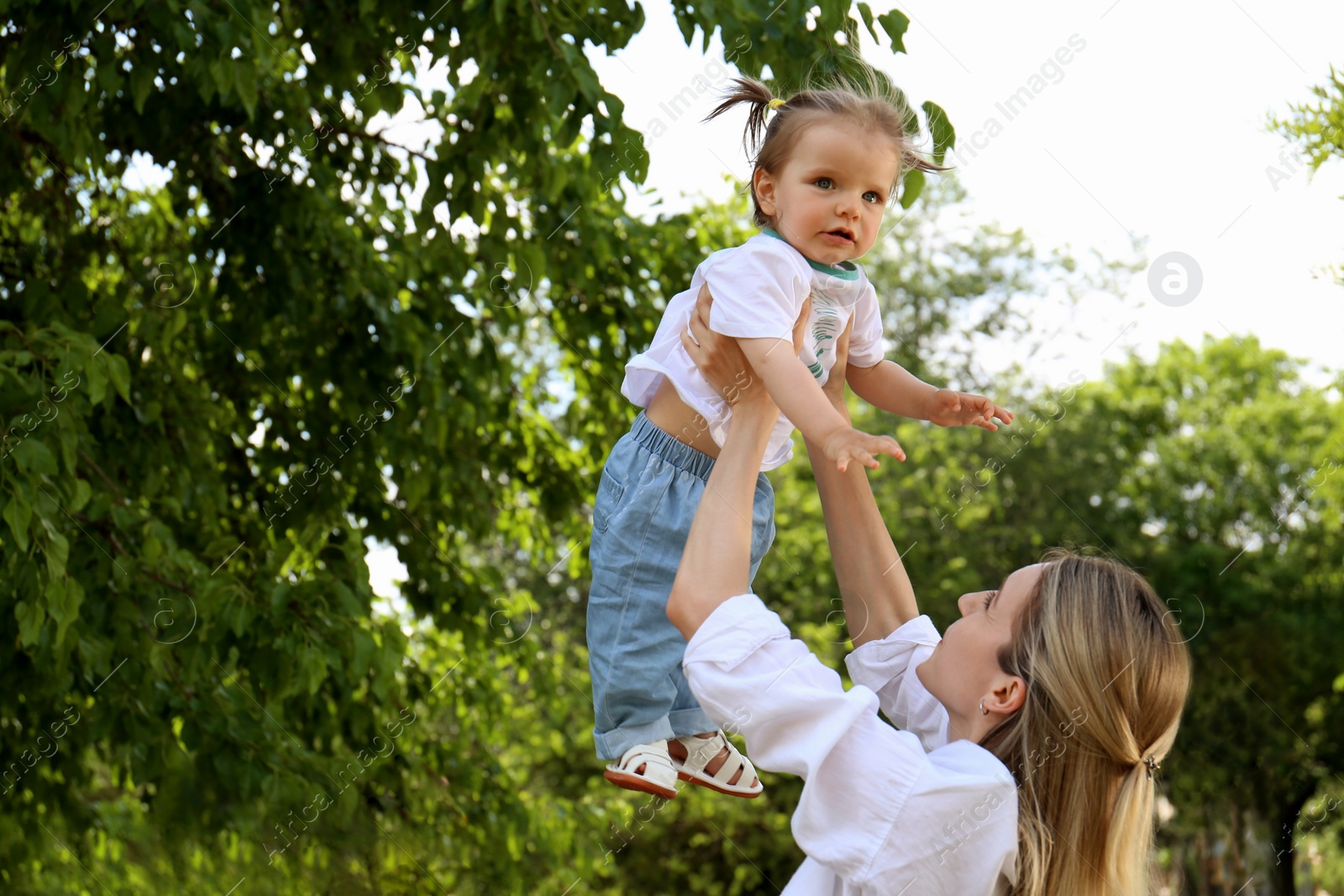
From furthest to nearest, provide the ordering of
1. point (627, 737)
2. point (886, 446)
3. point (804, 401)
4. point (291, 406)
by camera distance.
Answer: point (291, 406)
point (627, 737)
point (804, 401)
point (886, 446)

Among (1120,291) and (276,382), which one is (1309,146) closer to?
(276,382)

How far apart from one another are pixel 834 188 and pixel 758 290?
0.20m

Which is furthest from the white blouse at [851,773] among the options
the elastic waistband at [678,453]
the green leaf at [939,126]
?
the green leaf at [939,126]

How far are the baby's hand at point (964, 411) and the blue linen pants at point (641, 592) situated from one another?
15.2 inches

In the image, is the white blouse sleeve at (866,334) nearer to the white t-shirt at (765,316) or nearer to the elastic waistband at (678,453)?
the white t-shirt at (765,316)

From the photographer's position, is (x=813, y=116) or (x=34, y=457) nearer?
(x=813, y=116)

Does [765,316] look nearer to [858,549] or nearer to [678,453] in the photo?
[678,453]

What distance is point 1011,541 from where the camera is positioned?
1589 cm

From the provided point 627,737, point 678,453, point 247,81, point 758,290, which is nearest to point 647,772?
point 627,737

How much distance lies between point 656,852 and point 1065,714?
45.2 ft

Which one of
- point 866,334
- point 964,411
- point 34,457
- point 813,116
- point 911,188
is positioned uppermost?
point 911,188

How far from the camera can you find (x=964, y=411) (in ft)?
6.66

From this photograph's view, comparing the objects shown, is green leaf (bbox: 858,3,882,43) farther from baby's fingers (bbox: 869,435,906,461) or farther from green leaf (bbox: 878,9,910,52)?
baby's fingers (bbox: 869,435,906,461)

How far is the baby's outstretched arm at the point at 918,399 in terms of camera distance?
1978 millimetres
